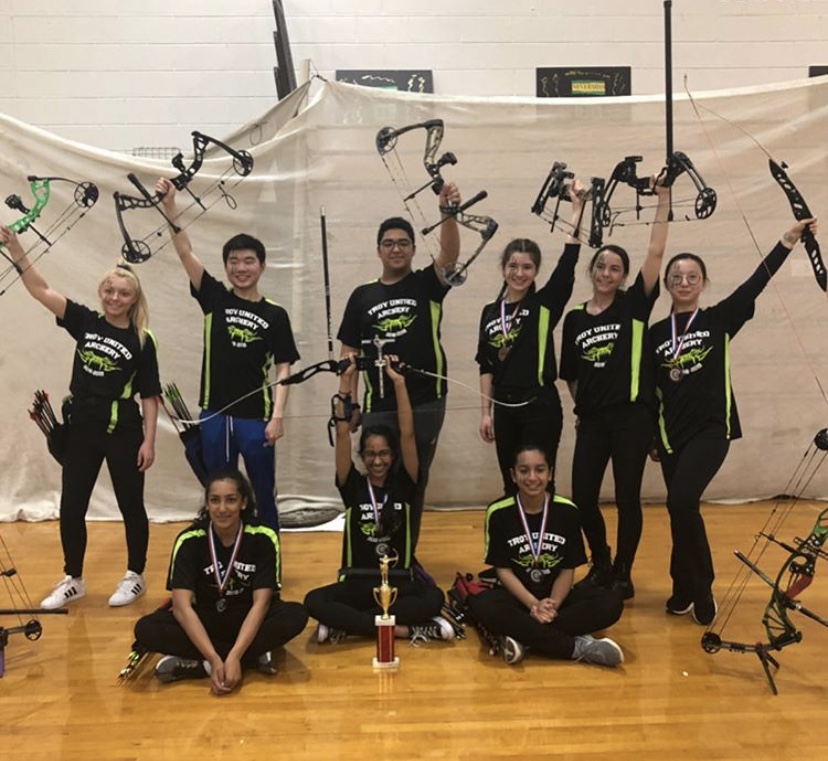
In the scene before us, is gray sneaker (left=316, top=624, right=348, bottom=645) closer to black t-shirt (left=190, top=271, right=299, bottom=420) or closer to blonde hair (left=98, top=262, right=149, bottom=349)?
black t-shirt (left=190, top=271, right=299, bottom=420)

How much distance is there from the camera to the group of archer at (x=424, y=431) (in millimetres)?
2248

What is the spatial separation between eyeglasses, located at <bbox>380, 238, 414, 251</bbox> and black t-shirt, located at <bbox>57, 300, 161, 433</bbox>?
3.14 ft

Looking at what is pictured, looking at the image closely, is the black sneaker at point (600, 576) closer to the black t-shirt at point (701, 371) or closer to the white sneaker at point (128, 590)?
the black t-shirt at point (701, 371)

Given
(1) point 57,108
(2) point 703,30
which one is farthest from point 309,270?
(2) point 703,30

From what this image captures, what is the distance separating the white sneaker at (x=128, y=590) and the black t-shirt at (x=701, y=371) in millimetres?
1948

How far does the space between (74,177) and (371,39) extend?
171cm

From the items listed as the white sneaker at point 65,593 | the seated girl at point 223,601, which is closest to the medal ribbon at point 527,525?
the seated girl at point 223,601

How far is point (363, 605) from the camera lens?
2.46 meters

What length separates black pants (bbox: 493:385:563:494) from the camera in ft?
8.86

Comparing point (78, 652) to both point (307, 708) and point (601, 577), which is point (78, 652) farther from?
point (601, 577)

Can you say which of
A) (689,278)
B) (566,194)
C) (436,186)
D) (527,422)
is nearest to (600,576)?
(527,422)

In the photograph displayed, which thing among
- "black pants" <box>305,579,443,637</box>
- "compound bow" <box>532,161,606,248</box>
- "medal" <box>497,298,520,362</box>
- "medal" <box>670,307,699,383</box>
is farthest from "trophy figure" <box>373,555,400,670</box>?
"compound bow" <box>532,161,606,248</box>

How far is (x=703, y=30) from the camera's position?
418cm

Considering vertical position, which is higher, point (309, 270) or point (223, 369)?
point (309, 270)
